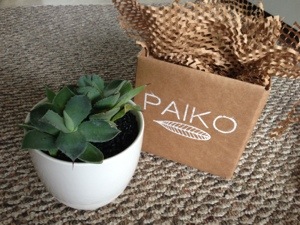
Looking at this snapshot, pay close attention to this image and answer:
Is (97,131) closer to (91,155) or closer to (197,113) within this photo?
(91,155)

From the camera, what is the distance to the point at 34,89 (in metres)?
0.75

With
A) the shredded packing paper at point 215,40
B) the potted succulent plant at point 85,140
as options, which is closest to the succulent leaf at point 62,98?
the potted succulent plant at point 85,140

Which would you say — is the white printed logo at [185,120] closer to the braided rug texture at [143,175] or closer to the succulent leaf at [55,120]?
the braided rug texture at [143,175]

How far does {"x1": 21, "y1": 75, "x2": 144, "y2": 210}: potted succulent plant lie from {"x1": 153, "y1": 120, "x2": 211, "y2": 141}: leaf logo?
9 cm

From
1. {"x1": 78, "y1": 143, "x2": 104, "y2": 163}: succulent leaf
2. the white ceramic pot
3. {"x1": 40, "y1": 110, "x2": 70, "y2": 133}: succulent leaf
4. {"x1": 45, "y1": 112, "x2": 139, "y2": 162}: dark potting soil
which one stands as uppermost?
{"x1": 40, "y1": 110, "x2": 70, "y2": 133}: succulent leaf

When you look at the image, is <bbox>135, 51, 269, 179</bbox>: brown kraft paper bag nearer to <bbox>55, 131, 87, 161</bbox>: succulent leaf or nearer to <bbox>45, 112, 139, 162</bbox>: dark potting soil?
<bbox>45, 112, 139, 162</bbox>: dark potting soil

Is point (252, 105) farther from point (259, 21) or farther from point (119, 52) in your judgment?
point (119, 52)

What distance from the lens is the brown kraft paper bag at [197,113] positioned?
52cm

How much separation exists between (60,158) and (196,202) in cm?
24

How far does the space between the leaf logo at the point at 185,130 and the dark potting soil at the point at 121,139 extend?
3.4 inches

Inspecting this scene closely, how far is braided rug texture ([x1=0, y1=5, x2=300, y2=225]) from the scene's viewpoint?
539mm

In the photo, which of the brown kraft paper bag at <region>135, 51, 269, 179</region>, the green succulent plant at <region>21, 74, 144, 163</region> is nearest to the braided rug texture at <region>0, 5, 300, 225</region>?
the brown kraft paper bag at <region>135, 51, 269, 179</region>

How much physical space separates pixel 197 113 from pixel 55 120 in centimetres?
23

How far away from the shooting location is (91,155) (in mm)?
426
